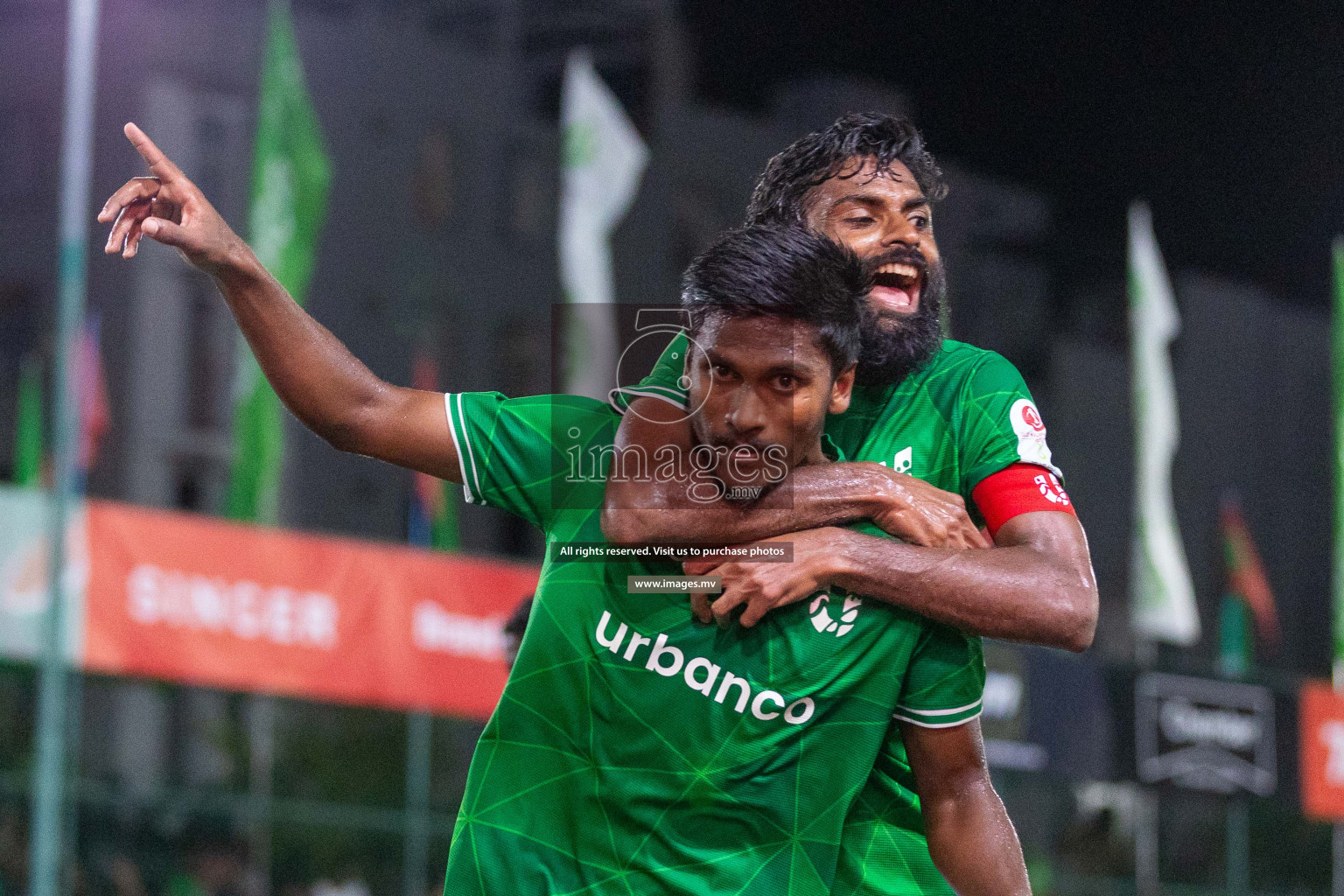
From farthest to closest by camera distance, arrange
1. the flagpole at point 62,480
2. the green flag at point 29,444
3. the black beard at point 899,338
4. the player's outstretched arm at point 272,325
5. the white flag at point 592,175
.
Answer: the green flag at point 29,444 < the white flag at point 592,175 < the flagpole at point 62,480 < the black beard at point 899,338 < the player's outstretched arm at point 272,325

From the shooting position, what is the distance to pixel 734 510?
2840 millimetres

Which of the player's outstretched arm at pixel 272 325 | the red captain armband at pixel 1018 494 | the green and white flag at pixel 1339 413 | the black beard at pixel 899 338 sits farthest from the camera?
the green and white flag at pixel 1339 413

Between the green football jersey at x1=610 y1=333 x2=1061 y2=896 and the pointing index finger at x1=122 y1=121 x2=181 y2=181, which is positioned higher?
the pointing index finger at x1=122 y1=121 x2=181 y2=181

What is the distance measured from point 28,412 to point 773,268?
1931 cm

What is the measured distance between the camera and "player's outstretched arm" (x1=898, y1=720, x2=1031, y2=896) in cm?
301

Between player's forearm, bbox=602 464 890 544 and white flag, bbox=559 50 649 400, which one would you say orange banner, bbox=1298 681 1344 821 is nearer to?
white flag, bbox=559 50 649 400

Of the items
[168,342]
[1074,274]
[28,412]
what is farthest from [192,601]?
[1074,274]

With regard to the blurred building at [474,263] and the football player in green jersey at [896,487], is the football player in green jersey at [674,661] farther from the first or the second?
the blurred building at [474,263]

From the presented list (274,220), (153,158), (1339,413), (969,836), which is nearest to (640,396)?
(153,158)

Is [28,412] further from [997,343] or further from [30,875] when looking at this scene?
[997,343]

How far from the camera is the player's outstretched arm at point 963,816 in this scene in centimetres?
301

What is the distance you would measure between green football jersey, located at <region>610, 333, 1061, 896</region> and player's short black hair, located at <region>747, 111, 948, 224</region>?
1.31 ft

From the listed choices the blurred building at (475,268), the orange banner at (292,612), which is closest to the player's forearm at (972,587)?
the orange banner at (292,612)

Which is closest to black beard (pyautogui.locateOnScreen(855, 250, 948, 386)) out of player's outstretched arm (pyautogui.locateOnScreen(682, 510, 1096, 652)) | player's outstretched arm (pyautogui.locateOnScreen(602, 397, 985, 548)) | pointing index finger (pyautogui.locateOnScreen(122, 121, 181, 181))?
player's outstretched arm (pyautogui.locateOnScreen(602, 397, 985, 548))
